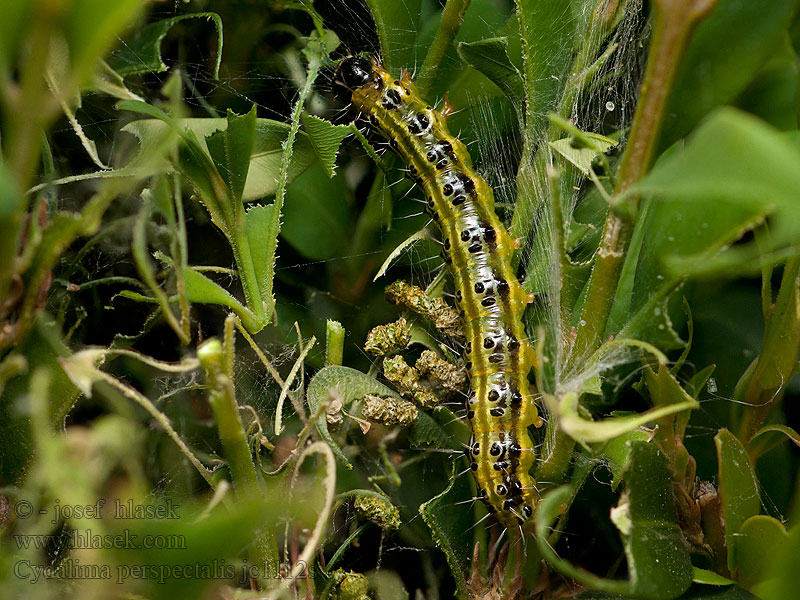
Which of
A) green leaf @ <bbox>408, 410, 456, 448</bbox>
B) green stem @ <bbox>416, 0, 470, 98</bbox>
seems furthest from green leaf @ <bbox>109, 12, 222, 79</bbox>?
green leaf @ <bbox>408, 410, 456, 448</bbox>

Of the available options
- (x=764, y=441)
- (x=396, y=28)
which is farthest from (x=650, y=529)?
(x=396, y=28)

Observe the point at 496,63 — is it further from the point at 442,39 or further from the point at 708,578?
the point at 708,578

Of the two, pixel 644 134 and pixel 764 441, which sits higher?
pixel 644 134

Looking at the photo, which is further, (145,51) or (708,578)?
(145,51)

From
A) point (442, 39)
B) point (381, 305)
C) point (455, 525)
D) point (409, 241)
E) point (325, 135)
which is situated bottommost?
point (455, 525)

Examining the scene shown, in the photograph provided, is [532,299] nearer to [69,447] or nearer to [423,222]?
[423,222]

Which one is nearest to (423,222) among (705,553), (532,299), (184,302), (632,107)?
(532,299)
